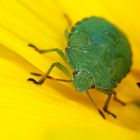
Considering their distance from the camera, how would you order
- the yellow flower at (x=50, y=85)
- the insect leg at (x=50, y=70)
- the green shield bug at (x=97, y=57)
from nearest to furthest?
1. the yellow flower at (x=50, y=85)
2. the insect leg at (x=50, y=70)
3. the green shield bug at (x=97, y=57)

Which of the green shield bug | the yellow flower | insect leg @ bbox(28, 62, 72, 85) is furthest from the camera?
the green shield bug

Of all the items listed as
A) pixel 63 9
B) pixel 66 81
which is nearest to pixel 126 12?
pixel 63 9

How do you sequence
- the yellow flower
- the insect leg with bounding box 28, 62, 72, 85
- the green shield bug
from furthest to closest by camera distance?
the green shield bug → the insect leg with bounding box 28, 62, 72, 85 → the yellow flower

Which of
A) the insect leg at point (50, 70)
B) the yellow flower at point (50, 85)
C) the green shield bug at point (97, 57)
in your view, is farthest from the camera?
the green shield bug at point (97, 57)

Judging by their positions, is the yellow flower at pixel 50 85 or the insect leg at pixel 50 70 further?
the insect leg at pixel 50 70

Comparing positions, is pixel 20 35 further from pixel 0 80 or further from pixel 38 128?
pixel 38 128

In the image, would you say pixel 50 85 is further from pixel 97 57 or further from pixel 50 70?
pixel 97 57
